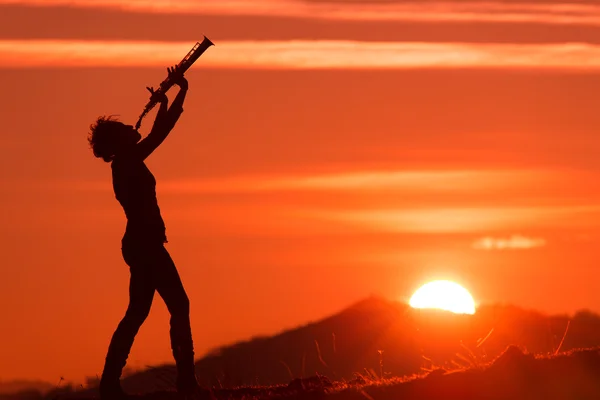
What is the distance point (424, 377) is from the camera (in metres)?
15.8

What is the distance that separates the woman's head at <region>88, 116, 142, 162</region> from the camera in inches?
671

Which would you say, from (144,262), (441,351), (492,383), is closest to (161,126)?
(144,262)

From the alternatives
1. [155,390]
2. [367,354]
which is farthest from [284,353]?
[155,390]

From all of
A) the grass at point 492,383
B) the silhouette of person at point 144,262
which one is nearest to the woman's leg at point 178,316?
the silhouette of person at point 144,262

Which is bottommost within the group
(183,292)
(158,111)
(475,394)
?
(475,394)

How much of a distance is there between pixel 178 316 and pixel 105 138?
6.67ft

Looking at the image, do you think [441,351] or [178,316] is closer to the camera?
[178,316]

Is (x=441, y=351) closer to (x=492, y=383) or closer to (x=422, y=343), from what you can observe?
(x=422, y=343)

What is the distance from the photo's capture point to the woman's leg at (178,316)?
55.1ft

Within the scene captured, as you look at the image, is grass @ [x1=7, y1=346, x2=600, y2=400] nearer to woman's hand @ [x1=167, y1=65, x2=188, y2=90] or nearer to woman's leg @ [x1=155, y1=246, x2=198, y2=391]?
woman's leg @ [x1=155, y1=246, x2=198, y2=391]

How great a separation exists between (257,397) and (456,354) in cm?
208

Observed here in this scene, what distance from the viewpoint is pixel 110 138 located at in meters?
17.1

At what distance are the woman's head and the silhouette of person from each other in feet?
0.03

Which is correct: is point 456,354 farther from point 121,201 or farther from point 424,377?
point 121,201
